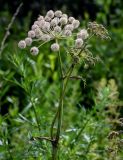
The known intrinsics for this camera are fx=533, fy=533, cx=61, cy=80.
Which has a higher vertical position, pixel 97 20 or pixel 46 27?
pixel 97 20

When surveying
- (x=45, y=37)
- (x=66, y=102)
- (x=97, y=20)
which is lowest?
(x=66, y=102)

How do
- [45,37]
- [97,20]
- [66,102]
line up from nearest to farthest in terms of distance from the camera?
[45,37]
[66,102]
[97,20]

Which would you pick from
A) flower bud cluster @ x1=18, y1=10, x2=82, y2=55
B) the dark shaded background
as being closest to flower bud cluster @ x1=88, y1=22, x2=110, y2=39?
flower bud cluster @ x1=18, y1=10, x2=82, y2=55

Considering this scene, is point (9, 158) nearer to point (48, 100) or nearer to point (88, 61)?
point (88, 61)

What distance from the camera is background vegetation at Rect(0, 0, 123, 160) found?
6.76 feet

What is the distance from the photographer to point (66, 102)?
141 inches

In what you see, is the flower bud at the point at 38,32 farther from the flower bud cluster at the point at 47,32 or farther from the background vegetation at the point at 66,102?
the background vegetation at the point at 66,102

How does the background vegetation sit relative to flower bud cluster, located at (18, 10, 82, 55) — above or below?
below

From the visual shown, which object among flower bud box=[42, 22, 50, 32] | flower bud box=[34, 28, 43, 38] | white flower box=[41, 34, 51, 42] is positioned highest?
flower bud box=[42, 22, 50, 32]

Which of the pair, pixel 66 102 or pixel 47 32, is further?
pixel 66 102

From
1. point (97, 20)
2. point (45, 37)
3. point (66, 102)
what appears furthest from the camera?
point (97, 20)

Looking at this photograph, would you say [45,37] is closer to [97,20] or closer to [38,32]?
[38,32]

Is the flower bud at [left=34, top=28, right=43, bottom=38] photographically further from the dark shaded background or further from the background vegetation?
the dark shaded background

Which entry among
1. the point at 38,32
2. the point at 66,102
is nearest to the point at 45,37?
the point at 38,32
